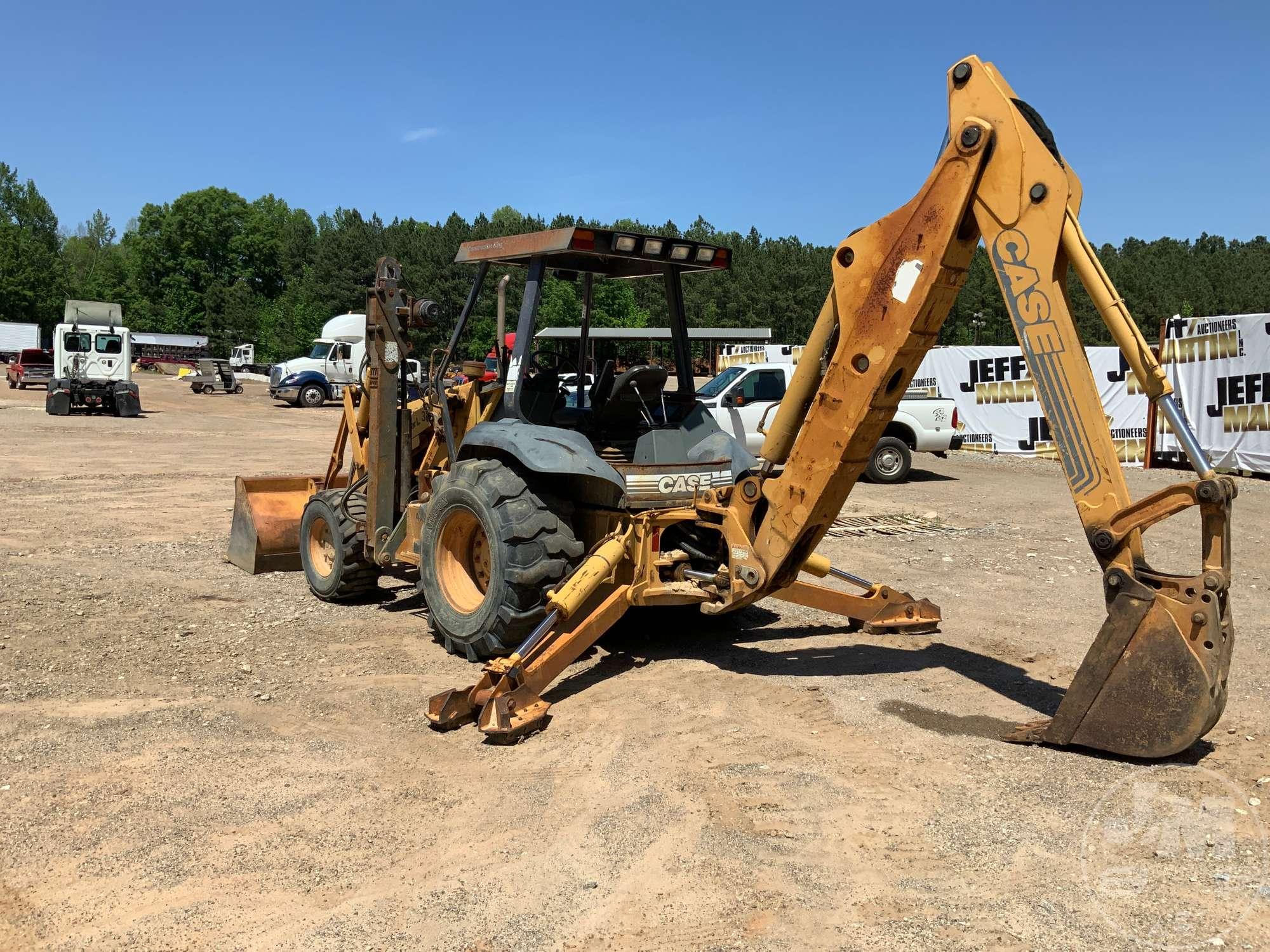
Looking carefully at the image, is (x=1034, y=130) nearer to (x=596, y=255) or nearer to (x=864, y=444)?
(x=864, y=444)

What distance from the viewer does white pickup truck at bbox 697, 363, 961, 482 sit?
16.5 meters

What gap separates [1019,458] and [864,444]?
666 inches

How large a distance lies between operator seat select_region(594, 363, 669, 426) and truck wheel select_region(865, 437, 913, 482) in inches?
408

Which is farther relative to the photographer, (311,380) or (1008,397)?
(311,380)

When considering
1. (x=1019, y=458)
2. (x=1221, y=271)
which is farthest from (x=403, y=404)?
(x=1221, y=271)

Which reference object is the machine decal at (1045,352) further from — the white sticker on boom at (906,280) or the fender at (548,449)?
the fender at (548,449)

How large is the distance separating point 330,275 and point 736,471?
6225 centimetres

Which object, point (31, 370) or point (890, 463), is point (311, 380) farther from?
point (890, 463)

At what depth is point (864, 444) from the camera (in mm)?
5156

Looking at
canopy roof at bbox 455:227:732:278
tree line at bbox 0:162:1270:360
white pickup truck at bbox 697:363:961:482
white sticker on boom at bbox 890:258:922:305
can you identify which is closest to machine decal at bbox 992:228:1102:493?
white sticker on boom at bbox 890:258:922:305

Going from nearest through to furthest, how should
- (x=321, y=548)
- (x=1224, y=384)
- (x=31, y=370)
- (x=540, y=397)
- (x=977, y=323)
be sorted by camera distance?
1. (x=540, y=397)
2. (x=321, y=548)
3. (x=1224, y=384)
4. (x=31, y=370)
5. (x=977, y=323)

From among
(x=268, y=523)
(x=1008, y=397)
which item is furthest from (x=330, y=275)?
(x=268, y=523)

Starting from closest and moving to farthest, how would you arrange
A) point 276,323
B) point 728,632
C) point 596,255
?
1. point 596,255
2. point 728,632
3. point 276,323
